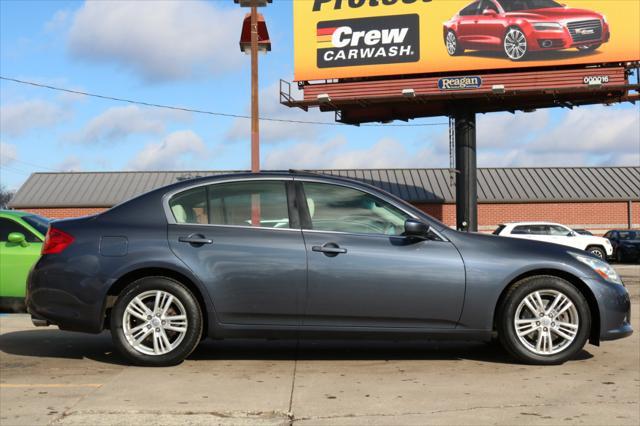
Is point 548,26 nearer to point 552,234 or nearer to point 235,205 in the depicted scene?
point 552,234

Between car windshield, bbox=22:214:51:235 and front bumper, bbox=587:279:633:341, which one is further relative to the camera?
car windshield, bbox=22:214:51:235

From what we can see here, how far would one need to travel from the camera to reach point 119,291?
5.85 metres

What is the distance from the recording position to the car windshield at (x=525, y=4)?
31609mm

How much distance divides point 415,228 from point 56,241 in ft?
9.33

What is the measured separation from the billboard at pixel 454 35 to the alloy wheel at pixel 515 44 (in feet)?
0.14

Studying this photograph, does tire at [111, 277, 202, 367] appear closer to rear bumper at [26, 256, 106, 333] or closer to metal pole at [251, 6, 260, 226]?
rear bumper at [26, 256, 106, 333]

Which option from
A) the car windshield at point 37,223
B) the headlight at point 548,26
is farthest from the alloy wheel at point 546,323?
the headlight at point 548,26

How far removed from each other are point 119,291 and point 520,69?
94.1ft

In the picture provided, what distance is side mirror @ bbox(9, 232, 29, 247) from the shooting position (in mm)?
9461

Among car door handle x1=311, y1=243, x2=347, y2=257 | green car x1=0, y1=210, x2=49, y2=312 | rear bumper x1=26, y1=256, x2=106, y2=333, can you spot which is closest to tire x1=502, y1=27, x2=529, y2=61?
green car x1=0, y1=210, x2=49, y2=312

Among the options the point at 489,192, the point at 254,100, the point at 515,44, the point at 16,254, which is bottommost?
the point at 16,254

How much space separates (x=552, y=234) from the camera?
2714cm

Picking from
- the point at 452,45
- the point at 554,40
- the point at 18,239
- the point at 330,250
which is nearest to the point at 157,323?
the point at 330,250

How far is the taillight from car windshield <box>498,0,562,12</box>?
2919cm
